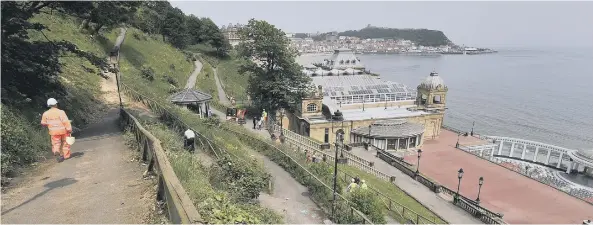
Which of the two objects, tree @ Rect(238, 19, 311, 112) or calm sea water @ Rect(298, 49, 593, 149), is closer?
tree @ Rect(238, 19, 311, 112)

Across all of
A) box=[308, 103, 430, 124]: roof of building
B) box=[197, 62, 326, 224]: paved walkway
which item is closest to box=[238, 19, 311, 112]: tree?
box=[308, 103, 430, 124]: roof of building

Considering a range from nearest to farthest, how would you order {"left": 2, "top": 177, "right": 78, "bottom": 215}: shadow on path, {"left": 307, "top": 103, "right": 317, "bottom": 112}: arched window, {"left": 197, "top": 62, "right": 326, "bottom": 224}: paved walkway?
{"left": 2, "top": 177, "right": 78, "bottom": 215}: shadow on path < {"left": 197, "top": 62, "right": 326, "bottom": 224}: paved walkway < {"left": 307, "top": 103, "right": 317, "bottom": 112}: arched window

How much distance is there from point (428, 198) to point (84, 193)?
69.4 ft

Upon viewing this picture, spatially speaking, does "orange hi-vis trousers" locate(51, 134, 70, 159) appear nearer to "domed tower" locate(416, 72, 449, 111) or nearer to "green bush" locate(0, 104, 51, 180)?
"green bush" locate(0, 104, 51, 180)

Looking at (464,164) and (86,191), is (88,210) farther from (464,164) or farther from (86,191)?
(464,164)

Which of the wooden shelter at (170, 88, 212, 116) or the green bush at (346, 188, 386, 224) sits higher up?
the wooden shelter at (170, 88, 212, 116)

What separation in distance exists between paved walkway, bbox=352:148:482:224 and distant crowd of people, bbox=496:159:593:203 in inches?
491


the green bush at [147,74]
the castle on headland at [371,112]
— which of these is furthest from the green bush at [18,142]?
the castle on headland at [371,112]

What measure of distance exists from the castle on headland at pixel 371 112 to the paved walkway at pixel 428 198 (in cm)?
787

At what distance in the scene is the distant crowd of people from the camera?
32406mm

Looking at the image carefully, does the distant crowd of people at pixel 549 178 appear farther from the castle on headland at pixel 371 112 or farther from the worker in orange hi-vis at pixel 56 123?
the worker in orange hi-vis at pixel 56 123

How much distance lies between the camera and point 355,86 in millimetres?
47375

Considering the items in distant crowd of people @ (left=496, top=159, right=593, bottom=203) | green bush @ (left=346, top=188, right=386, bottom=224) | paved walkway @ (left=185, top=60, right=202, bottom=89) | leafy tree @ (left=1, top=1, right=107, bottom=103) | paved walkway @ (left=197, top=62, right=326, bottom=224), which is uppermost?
leafy tree @ (left=1, top=1, right=107, bottom=103)

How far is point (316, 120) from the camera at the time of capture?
128 feet
